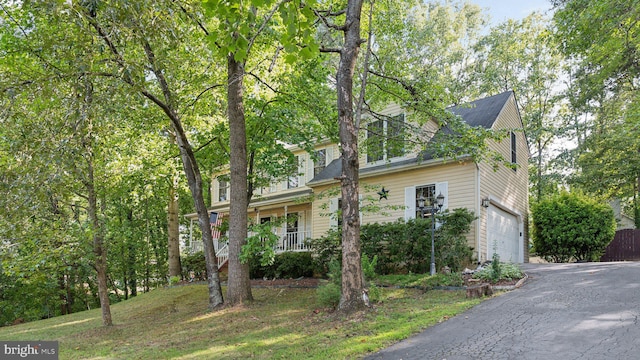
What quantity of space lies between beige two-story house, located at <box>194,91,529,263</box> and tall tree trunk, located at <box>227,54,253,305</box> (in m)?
2.29

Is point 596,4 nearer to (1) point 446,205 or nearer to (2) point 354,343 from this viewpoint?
(1) point 446,205

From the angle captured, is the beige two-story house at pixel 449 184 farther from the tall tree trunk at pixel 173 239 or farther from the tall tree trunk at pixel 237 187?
the tall tree trunk at pixel 237 187

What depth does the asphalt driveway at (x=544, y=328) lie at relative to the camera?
496 centimetres

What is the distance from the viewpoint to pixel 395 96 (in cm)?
1080

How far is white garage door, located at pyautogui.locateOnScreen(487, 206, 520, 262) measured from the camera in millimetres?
13562

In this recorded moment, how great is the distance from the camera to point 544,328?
5793mm

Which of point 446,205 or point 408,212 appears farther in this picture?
point 408,212

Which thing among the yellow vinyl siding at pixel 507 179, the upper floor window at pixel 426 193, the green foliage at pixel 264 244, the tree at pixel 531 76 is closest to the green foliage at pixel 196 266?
the upper floor window at pixel 426 193

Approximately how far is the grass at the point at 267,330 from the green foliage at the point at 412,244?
5.95 feet

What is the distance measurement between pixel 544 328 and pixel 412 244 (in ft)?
20.1

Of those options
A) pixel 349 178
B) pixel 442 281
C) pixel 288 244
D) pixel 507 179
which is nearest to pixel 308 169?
pixel 288 244

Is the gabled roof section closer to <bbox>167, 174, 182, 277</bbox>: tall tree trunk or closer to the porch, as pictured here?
the porch

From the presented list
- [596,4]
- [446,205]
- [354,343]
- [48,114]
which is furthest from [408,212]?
[48,114]

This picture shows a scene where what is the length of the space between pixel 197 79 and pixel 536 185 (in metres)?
20.1
